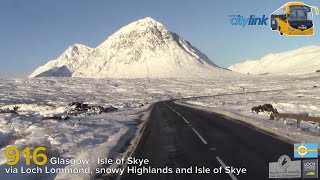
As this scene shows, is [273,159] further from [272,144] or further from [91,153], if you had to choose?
[91,153]

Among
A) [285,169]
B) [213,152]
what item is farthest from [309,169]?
[213,152]

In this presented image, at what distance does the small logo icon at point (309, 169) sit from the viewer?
10.3m

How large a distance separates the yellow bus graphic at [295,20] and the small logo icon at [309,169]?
955 centimetres

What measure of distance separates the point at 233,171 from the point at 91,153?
6216 mm

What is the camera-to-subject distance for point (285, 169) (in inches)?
420

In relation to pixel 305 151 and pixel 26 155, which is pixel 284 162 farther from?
pixel 26 155

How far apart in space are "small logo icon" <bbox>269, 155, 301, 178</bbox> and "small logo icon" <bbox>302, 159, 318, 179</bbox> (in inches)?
5.0

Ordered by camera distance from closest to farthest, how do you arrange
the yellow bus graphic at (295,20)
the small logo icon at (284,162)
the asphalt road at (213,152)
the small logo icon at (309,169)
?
the small logo icon at (309,169), the small logo icon at (284,162), the asphalt road at (213,152), the yellow bus graphic at (295,20)

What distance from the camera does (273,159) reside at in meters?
12.8

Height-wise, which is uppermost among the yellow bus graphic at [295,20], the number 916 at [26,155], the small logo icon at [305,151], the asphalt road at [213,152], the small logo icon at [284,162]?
the yellow bus graphic at [295,20]

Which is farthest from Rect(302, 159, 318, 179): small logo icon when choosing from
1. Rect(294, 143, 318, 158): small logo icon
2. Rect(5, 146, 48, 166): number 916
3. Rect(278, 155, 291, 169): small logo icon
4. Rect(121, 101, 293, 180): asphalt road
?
Rect(5, 146, 48, 166): number 916

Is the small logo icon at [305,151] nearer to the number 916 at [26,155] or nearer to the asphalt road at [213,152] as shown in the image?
the asphalt road at [213,152]

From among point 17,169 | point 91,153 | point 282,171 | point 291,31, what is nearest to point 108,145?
point 91,153

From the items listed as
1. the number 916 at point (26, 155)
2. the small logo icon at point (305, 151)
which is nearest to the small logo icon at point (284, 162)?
the small logo icon at point (305, 151)
